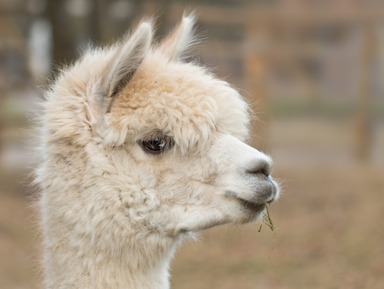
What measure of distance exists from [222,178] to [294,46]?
39.1 feet

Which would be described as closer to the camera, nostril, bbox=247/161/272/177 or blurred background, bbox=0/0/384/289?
nostril, bbox=247/161/272/177

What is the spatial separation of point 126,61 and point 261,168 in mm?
746

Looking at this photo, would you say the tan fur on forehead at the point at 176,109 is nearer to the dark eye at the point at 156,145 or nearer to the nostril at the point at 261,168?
the dark eye at the point at 156,145

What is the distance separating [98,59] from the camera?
331 centimetres

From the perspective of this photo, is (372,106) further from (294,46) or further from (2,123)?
(2,123)

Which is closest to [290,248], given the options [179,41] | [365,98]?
[179,41]

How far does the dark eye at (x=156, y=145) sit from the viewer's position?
304 cm

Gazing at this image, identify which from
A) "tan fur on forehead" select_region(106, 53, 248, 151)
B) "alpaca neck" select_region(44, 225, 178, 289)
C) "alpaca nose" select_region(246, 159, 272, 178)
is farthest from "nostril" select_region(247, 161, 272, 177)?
"alpaca neck" select_region(44, 225, 178, 289)

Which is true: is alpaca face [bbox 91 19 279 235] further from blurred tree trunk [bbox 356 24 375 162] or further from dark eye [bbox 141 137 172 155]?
blurred tree trunk [bbox 356 24 375 162]

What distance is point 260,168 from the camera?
9.42 feet

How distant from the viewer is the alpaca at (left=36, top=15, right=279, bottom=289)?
9.73 ft

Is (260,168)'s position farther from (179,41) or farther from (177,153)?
(179,41)

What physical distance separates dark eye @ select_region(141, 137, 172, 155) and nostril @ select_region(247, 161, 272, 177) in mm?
391

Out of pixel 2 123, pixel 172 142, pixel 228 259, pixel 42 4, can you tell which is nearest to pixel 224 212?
pixel 172 142
